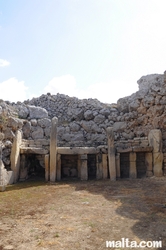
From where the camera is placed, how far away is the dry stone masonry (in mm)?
11992

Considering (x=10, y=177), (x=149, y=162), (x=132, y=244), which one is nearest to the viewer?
(x=132, y=244)

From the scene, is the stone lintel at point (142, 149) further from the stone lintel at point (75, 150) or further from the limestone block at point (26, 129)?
the limestone block at point (26, 129)

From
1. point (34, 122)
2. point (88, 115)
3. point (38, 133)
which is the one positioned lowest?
point (38, 133)

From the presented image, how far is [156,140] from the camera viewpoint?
12.7 meters

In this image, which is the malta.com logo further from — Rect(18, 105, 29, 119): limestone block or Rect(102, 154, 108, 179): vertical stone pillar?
Rect(18, 105, 29, 119): limestone block

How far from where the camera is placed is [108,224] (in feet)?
16.9

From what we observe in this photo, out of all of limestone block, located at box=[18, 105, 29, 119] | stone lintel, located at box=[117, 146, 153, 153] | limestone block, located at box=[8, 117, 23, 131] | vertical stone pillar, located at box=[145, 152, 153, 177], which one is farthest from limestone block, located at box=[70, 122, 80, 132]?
vertical stone pillar, located at box=[145, 152, 153, 177]

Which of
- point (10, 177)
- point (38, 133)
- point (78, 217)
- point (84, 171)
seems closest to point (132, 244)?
point (78, 217)

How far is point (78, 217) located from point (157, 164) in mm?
8104

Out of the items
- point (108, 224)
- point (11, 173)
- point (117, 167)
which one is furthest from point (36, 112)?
point (108, 224)

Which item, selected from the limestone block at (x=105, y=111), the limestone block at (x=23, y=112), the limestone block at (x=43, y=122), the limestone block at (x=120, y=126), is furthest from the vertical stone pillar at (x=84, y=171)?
the limestone block at (x=105, y=111)

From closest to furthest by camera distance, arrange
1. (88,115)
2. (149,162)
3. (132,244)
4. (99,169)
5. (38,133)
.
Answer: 1. (132,244)
2. (99,169)
3. (149,162)
4. (38,133)
5. (88,115)

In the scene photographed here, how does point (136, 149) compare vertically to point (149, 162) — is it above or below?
above

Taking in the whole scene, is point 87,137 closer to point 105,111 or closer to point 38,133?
point 105,111
